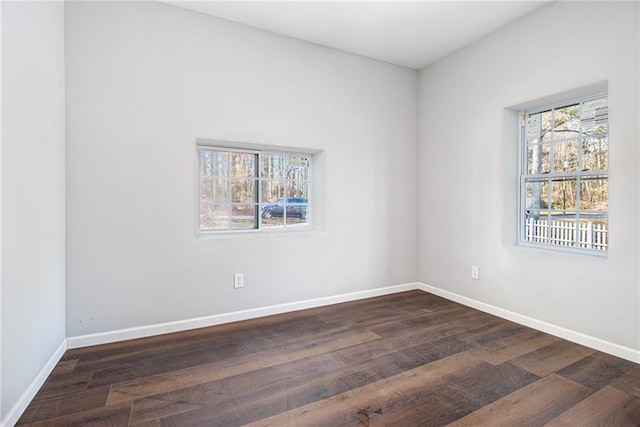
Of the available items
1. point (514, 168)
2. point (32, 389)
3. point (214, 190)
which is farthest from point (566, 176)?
point (32, 389)

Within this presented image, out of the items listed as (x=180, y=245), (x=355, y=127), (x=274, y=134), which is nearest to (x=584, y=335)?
(x=355, y=127)

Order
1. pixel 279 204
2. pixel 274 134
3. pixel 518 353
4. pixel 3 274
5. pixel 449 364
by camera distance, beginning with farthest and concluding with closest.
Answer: pixel 279 204 → pixel 274 134 → pixel 518 353 → pixel 449 364 → pixel 3 274

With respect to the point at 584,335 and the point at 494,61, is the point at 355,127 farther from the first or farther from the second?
the point at 584,335

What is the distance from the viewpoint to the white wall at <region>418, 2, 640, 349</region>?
231 cm

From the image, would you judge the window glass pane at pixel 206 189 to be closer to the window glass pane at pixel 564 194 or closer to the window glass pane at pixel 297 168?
the window glass pane at pixel 297 168

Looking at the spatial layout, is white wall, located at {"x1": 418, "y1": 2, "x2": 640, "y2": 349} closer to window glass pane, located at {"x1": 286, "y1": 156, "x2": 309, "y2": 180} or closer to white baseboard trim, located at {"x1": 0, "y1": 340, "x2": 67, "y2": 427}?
window glass pane, located at {"x1": 286, "y1": 156, "x2": 309, "y2": 180}

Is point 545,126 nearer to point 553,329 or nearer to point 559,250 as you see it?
point 559,250

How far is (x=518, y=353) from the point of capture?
239 cm

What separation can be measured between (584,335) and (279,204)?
9.25 ft

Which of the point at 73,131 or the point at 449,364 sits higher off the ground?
the point at 73,131

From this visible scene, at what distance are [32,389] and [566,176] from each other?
404 centimetres

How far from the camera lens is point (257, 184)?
10.9ft

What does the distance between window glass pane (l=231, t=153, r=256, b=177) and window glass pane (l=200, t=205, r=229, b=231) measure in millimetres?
360

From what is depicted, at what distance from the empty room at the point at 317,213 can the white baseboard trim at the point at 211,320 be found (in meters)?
0.02
